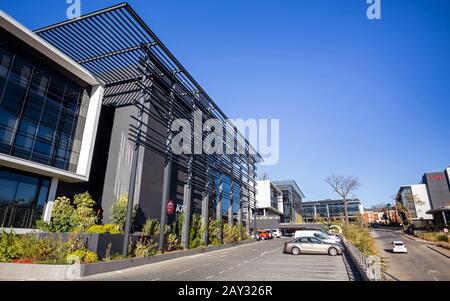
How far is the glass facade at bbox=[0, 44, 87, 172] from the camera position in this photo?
59.6ft

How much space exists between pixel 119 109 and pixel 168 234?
13.8m

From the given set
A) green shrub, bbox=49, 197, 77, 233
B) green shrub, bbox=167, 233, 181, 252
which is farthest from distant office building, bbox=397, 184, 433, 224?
green shrub, bbox=49, 197, 77, 233

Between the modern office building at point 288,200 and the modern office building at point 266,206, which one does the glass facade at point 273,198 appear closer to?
the modern office building at point 266,206

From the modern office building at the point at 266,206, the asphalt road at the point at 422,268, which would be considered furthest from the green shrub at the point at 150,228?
the modern office building at the point at 266,206

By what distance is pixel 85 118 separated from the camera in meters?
24.2

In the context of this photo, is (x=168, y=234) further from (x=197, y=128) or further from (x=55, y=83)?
(x=55, y=83)

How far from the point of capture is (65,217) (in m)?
18.7

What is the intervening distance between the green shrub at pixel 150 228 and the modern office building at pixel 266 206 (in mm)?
47623

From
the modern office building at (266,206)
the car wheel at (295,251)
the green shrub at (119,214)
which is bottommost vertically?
the car wheel at (295,251)

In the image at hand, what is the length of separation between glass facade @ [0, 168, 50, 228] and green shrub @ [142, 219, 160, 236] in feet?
28.6

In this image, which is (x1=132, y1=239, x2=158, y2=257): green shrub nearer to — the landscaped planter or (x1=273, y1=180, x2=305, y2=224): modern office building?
the landscaped planter

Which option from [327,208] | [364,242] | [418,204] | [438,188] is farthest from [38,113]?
[327,208]

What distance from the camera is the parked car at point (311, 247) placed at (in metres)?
18.6

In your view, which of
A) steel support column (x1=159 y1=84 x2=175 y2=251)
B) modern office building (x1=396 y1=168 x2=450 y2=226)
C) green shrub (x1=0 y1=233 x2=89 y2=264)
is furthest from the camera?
modern office building (x1=396 y1=168 x2=450 y2=226)
